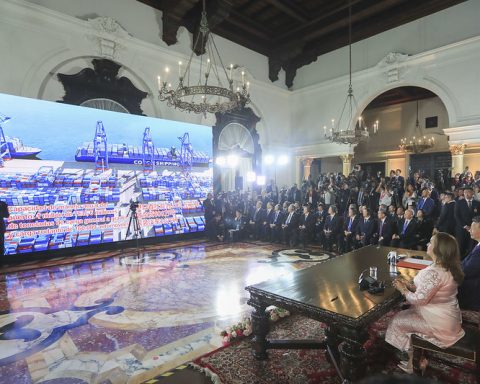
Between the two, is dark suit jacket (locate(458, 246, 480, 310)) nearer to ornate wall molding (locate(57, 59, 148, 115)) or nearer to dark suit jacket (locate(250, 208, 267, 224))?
dark suit jacket (locate(250, 208, 267, 224))

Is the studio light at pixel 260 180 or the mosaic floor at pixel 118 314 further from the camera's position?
the studio light at pixel 260 180

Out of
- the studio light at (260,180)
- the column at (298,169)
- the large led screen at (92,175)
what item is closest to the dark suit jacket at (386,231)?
the large led screen at (92,175)

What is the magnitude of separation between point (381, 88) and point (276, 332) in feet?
31.2

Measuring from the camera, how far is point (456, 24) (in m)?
8.53

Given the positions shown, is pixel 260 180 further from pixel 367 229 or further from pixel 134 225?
pixel 367 229

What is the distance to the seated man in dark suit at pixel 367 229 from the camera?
6.53m

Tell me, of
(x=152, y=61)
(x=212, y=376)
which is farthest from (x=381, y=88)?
(x=212, y=376)

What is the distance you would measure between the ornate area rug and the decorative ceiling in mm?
8303

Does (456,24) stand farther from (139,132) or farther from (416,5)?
(139,132)

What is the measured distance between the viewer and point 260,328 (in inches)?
104

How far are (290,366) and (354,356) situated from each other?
0.83m

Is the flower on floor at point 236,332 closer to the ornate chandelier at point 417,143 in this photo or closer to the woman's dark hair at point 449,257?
the woman's dark hair at point 449,257

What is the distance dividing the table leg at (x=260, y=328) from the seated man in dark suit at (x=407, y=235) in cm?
456

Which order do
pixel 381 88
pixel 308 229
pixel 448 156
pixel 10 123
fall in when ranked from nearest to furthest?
pixel 10 123, pixel 308 229, pixel 381 88, pixel 448 156
